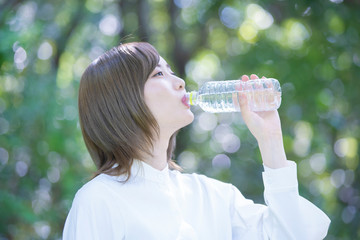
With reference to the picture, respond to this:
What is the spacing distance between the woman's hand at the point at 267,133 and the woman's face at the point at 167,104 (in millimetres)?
261

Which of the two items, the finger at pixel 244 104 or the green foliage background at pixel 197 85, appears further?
the green foliage background at pixel 197 85

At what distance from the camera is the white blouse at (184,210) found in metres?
1.72

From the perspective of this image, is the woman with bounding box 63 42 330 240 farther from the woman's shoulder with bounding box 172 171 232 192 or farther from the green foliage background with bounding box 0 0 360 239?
the green foliage background with bounding box 0 0 360 239

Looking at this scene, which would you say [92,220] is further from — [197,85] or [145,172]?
[197,85]

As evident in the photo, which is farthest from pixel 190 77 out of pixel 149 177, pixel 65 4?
pixel 149 177

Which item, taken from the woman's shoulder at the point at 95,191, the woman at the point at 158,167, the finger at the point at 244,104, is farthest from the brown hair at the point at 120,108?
the finger at the point at 244,104

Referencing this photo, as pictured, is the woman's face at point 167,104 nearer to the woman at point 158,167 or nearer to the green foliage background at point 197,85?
the woman at point 158,167

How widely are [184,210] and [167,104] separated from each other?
0.48 metres

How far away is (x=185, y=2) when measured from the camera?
6.27 metres

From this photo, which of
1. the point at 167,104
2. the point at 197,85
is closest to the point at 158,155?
the point at 167,104

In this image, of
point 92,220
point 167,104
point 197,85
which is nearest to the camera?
point 92,220

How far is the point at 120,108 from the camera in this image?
1.96 metres

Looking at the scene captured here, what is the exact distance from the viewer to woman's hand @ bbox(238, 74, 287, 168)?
6.31ft

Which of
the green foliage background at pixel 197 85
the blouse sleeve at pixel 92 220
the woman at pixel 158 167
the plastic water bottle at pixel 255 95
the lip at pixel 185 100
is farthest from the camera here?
the green foliage background at pixel 197 85
